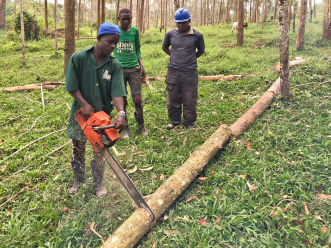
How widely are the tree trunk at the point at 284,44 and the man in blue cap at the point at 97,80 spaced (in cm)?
330

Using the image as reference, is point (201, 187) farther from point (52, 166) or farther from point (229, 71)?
point (229, 71)

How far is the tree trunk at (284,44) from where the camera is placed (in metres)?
3.98

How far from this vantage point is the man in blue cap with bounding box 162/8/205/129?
3.69 meters

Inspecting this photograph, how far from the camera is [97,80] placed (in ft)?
7.24

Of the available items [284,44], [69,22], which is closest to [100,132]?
[284,44]

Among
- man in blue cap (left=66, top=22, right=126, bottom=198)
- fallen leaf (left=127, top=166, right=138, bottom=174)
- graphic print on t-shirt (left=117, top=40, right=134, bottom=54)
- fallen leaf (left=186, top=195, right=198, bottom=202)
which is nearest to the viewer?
man in blue cap (left=66, top=22, right=126, bottom=198)

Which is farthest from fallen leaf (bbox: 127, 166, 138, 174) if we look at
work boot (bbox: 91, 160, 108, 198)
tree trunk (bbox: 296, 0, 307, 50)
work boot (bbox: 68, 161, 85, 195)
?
tree trunk (bbox: 296, 0, 307, 50)

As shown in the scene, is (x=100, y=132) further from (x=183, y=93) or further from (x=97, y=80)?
(x=183, y=93)

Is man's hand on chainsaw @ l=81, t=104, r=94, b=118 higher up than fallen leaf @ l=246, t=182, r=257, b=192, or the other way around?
man's hand on chainsaw @ l=81, t=104, r=94, b=118

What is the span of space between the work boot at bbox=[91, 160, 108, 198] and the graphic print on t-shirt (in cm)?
185

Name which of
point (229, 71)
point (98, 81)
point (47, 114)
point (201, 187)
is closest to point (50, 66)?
point (47, 114)

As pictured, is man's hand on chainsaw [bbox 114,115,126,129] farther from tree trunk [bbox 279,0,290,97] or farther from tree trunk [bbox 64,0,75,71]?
tree trunk [bbox 64,0,75,71]

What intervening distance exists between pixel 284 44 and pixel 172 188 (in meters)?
3.47

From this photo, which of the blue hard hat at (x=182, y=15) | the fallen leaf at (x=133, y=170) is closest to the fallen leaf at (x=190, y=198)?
the fallen leaf at (x=133, y=170)
